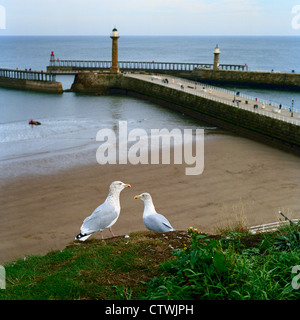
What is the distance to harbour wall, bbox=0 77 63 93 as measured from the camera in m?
49.3

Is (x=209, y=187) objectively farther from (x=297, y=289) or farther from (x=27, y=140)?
(x=27, y=140)

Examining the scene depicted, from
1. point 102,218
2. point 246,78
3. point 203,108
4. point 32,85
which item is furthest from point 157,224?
point 32,85

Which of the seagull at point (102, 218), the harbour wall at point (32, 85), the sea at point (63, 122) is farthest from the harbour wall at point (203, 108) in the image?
the seagull at point (102, 218)

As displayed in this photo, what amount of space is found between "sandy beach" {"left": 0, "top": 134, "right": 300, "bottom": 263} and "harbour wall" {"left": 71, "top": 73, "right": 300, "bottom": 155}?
11.6ft

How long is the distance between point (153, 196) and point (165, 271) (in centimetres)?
962

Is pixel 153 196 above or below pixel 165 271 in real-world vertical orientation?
below

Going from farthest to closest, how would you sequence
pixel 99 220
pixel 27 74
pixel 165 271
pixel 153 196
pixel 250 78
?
pixel 27 74 → pixel 250 78 → pixel 153 196 → pixel 99 220 → pixel 165 271

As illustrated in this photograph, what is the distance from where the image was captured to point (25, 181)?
16188 millimetres

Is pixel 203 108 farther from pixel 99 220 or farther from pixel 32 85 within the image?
pixel 32 85

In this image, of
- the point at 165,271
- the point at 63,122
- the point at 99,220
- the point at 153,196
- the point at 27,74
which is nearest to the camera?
the point at 165,271

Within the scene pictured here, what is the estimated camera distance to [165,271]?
4766 millimetres

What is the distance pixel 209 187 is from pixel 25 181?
7.47 m

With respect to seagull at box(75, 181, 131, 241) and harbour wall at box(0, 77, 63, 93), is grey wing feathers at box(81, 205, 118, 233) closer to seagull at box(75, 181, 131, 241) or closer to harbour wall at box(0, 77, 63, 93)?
seagull at box(75, 181, 131, 241)
